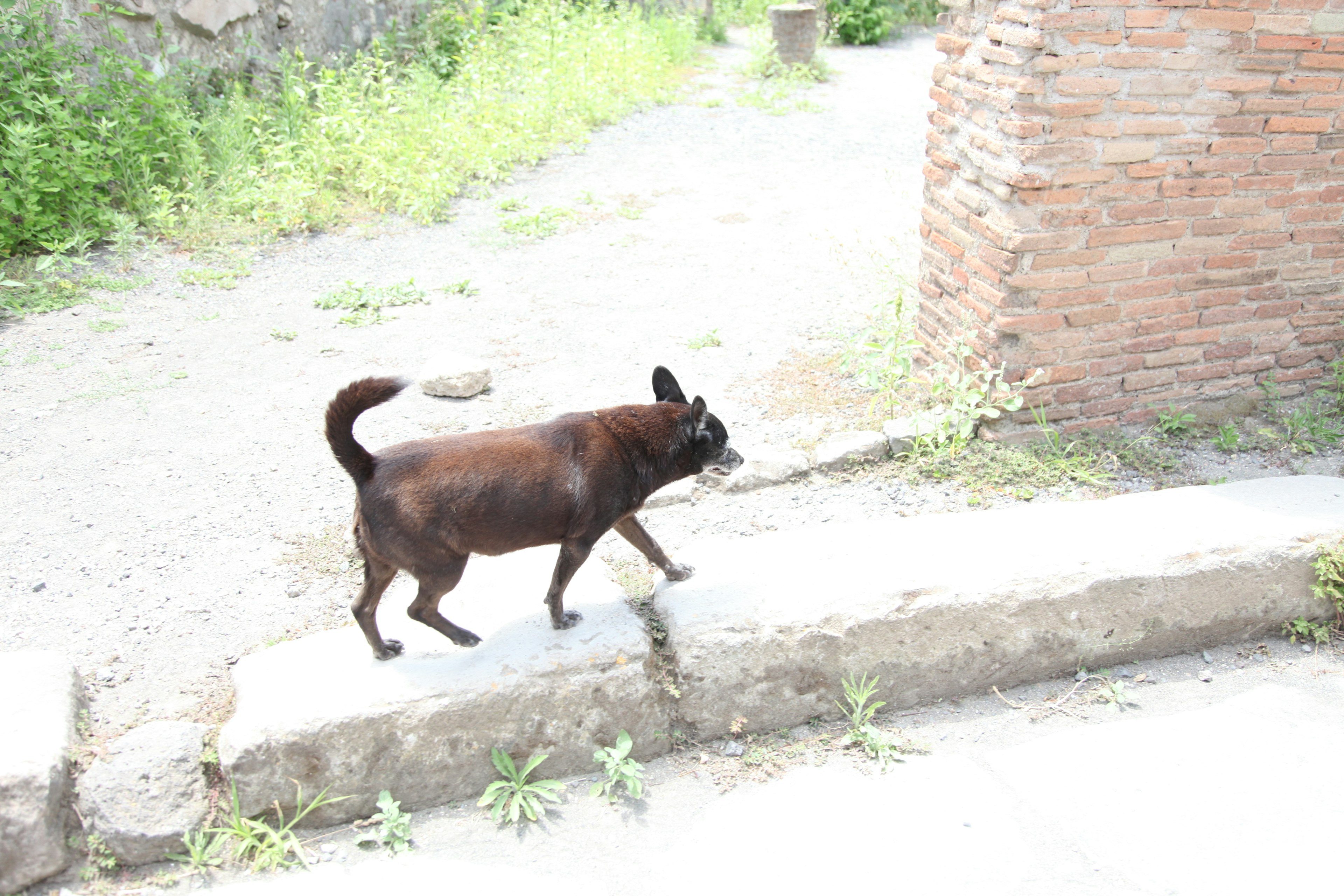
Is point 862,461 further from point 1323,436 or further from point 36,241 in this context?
point 36,241

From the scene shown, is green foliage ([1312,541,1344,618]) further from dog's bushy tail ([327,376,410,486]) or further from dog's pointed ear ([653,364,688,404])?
dog's bushy tail ([327,376,410,486])

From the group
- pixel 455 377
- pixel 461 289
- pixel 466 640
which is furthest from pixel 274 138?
pixel 466 640

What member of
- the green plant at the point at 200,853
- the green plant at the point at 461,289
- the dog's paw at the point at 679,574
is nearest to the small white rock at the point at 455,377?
the green plant at the point at 461,289

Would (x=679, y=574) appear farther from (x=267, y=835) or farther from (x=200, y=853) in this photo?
(x=200, y=853)

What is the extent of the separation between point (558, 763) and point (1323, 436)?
4.11 m

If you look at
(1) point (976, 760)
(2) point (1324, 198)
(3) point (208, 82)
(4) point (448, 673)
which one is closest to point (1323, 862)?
(1) point (976, 760)

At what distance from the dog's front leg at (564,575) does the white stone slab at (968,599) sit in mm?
358

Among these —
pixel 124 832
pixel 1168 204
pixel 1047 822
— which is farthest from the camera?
pixel 1168 204

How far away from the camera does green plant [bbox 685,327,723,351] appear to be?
5656mm

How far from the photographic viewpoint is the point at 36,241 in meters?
6.55

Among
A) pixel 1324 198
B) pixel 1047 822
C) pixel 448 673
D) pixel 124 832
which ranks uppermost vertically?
pixel 1324 198

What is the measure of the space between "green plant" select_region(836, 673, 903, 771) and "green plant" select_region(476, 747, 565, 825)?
0.99 m

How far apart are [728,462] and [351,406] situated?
1.27m

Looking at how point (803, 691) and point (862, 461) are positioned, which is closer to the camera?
point (803, 691)
